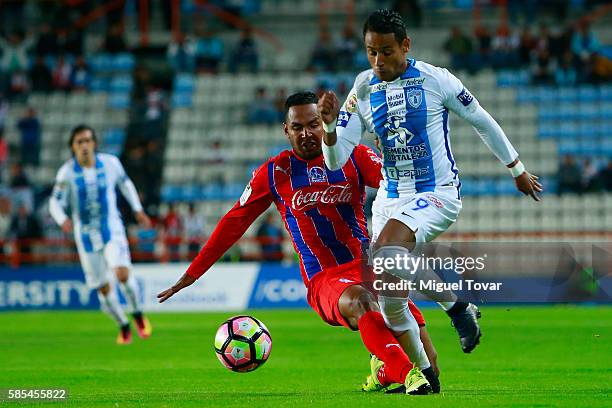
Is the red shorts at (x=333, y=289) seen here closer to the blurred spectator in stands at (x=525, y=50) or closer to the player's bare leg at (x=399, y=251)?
the player's bare leg at (x=399, y=251)

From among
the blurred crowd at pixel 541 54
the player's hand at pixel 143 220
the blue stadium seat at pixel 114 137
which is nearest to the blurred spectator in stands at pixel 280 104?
the blue stadium seat at pixel 114 137

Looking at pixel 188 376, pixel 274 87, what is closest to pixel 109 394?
pixel 188 376

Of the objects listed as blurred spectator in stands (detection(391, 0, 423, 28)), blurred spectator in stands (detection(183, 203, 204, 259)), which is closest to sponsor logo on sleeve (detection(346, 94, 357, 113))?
blurred spectator in stands (detection(183, 203, 204, 259))

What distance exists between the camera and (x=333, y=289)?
7883mm

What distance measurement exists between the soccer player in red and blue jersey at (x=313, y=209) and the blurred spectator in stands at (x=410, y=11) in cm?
2154

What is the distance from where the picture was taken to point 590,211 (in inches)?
947

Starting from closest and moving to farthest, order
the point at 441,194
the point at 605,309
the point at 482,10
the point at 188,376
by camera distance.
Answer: the point at 441,194
the point at 188,376
the point at 605,309
the point at 482,10

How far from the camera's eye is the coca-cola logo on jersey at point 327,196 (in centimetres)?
831

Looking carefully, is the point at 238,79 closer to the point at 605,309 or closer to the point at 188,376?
the point at 605,309

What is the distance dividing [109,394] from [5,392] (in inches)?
Result: 31.3

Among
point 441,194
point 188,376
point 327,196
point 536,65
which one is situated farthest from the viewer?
point 536,65

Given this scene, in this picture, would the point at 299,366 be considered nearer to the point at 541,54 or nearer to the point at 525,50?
the point at 541,54

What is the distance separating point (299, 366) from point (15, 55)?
20493 millimetres

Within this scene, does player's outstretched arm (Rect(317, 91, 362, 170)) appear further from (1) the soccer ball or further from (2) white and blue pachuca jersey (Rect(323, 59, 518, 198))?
(1) the soccer ball
